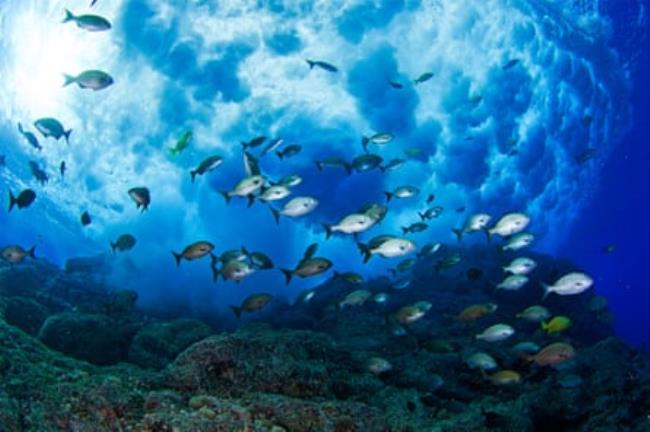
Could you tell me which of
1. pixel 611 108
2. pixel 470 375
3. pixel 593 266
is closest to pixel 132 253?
pixel 470 375

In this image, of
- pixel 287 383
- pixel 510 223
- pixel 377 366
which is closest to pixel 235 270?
pixel 287 383

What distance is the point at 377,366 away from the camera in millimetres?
7473

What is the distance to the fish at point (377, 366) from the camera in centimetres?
742

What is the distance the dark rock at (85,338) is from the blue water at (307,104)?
14.0 m

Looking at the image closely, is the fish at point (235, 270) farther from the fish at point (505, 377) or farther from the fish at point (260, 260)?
the fish at point (505, 377)

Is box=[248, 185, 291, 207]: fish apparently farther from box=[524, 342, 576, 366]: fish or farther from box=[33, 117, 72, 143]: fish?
box=[33, 117, 72, 143]: fish

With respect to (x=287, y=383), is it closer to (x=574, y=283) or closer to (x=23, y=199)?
(x=574, y=283)

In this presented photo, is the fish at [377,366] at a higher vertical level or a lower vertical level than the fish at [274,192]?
lower

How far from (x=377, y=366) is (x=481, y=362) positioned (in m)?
2.21

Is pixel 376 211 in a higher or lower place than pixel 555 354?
higher

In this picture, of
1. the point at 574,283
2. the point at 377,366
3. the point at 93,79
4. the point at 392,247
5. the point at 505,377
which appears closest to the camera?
the point at 377,366

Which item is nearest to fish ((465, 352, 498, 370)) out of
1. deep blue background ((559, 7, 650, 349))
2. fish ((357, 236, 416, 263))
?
fish ((357, 236, 416, 263))

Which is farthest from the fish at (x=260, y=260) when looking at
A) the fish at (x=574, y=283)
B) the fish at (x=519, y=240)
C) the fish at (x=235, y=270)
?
the fish at (x=574, y=283)

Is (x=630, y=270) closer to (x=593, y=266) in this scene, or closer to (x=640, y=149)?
(x=593, y=266)
